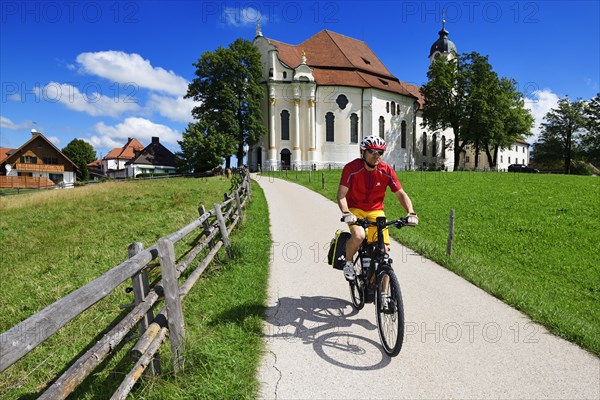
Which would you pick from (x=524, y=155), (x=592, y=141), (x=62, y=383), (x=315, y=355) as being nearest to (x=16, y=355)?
(x=62, y=383)

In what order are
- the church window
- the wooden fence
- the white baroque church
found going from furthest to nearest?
the church window → the white baroque church → the wooden fence

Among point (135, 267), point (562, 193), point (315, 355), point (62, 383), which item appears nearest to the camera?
point (62, 383)

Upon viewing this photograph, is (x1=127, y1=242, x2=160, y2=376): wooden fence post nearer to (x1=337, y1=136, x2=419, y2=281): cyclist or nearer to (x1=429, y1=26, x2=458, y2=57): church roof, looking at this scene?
(x1=337, y1=136, x2=419, y2=281): cyclist

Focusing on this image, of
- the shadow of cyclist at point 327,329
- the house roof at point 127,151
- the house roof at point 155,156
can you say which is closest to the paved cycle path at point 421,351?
the shadow of cyclist at point 327,329

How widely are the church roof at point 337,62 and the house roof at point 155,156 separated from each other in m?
27.7

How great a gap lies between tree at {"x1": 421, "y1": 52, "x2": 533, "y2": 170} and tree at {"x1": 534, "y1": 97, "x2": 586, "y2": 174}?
52.4 ft

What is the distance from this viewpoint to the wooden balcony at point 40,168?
50237 millimetres

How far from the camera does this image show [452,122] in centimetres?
4706

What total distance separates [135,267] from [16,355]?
1.33 meters

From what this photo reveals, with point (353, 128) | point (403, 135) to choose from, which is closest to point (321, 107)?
point (353, 128)

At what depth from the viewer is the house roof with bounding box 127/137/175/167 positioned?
61469 mm

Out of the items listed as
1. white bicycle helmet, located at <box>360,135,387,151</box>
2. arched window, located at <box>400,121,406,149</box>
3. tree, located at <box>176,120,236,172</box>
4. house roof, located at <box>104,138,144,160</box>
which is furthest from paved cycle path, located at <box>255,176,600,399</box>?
house roof, located at <box>104,138,144,160</box>

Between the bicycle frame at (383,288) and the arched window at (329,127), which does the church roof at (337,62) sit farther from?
the bicycle frame at (383,288)

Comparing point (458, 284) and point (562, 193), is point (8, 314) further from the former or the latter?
point (562, 193)
